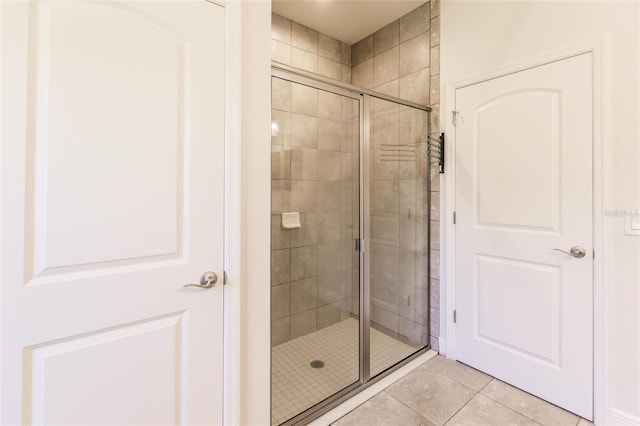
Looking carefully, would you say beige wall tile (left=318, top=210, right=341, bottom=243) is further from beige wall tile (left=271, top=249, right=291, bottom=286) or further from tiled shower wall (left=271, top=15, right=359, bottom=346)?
beige wall tile (left=271, top=249, right=291, bottom=286)

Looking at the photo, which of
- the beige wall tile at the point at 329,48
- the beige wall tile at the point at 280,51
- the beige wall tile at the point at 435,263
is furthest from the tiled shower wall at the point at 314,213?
the beige wall tile at the point at 329,48

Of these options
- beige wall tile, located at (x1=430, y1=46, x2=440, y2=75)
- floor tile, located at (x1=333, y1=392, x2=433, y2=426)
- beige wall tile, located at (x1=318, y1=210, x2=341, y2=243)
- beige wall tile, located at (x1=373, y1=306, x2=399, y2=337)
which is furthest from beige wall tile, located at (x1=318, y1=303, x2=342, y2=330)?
beige wall tile, located at (x1=430, y1=46, x2=440, y2=75)

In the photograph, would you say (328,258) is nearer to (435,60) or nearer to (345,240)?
(345,240)

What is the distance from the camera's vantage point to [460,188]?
2.20 meters

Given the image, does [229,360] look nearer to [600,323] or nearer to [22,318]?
[22,318]

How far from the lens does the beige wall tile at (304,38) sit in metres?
2.66

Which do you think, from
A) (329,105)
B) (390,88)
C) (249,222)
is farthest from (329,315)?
(390,88)

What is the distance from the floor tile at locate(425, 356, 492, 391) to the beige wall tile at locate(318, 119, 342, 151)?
1.73m

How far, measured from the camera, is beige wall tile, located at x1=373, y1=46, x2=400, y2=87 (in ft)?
8.71

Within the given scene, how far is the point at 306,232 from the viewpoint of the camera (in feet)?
7.39

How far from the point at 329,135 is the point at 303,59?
1.06 meters

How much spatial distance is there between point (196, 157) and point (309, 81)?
2.80 feet

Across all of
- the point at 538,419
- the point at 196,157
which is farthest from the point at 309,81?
the point at 538,419

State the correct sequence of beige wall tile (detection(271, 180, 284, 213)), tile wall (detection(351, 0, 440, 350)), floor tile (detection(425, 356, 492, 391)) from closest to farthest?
floor tile (detection(425, 356, 492, 391)) < beige wall tile (detection(271, 180, 284, 213)) < tile wall (detection(351, 0, 440, 350))
